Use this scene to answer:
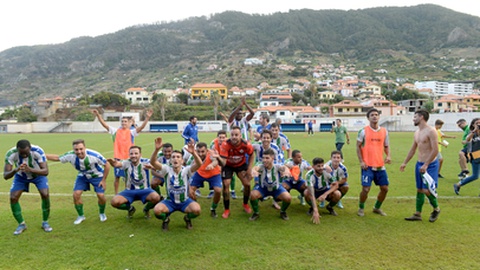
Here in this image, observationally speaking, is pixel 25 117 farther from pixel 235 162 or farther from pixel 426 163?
pixel 426 163

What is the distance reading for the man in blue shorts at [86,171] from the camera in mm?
5453

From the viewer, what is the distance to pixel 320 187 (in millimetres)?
6027

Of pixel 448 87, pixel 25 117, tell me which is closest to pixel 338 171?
pixel 25 117

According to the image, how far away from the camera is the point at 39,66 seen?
178875 mm

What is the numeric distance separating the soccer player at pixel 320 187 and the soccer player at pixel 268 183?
19.0 inches

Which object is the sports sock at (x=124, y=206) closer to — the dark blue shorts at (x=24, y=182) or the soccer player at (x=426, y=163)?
the dark blue shorts at (x=24, y=182)

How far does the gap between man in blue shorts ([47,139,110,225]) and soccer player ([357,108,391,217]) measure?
16.4ft

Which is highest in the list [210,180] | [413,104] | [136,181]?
[413,104]

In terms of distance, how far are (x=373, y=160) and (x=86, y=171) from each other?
5.55 m

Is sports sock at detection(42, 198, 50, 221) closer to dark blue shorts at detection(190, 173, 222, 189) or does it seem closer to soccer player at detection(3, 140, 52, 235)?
soccer player at detection(3, 140, 52, 235)

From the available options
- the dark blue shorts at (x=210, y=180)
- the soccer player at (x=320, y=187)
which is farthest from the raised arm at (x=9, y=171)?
the soccer player at (x=320, y=187)

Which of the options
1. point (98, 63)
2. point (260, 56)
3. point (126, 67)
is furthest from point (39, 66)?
point (260, 56)

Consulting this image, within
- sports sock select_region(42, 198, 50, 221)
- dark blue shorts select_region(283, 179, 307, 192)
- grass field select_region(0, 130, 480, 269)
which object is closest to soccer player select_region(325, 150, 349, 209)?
grass field select_region(0, 130, 480, 269)

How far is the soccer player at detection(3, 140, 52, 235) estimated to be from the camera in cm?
488
